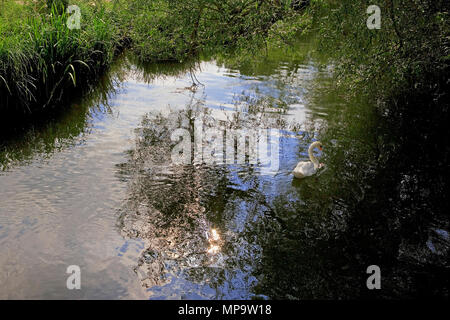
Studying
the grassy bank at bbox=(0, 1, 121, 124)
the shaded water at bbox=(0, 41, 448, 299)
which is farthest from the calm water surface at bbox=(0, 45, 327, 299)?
the grassy bank at bbox=(0, 1, 121, 124)

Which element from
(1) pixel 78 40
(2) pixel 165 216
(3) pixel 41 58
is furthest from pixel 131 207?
(1) pixel 78 40

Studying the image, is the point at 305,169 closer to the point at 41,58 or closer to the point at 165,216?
the point at 165,216

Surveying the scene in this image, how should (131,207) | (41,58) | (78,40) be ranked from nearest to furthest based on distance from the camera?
1. (131,207)
2. (41,58)
3. (78,40)

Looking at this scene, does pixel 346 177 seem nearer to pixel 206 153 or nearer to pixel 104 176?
pixel 206 153

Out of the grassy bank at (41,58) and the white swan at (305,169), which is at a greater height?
the grassy bank at (41,58)

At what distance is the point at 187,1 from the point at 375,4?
3546 millimetres

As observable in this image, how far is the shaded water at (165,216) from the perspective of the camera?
→ 3949mm

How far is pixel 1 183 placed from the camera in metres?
5.60

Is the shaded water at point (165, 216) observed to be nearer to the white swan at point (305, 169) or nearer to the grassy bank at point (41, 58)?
the white swan at point (305, 169)

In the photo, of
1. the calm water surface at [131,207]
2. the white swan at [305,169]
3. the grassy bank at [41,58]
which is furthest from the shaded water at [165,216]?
the grassy bank at [41,58]

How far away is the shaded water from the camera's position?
3.95 meters

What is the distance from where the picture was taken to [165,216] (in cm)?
503

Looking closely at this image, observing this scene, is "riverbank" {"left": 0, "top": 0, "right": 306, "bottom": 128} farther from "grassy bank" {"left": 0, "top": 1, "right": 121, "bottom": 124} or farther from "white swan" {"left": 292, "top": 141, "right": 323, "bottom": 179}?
"white swan" {"left": 292, "top": 141, "right": 323, "bottom": 179}

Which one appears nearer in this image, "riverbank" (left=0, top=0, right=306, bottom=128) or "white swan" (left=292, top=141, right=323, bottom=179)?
"white swan" (left=292, top=141, right=323, bottom=179)
